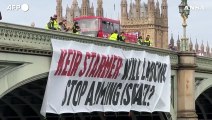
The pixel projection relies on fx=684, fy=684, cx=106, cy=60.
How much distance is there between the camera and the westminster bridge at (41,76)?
21.8 meters

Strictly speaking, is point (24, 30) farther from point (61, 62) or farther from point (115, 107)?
point (115, 107)

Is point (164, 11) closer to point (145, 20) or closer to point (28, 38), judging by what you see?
point (145, 20)

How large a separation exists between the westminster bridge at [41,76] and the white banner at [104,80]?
1.28 feet

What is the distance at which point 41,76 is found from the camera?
2355cm

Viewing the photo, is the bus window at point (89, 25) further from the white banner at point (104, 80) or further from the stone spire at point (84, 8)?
the stone spire at point (84, 8)

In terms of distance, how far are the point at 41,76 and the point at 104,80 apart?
4.97 m

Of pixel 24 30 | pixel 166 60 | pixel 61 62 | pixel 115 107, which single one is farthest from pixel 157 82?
pixel 24 30

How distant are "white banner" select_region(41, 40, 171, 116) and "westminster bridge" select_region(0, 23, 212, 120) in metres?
0.39

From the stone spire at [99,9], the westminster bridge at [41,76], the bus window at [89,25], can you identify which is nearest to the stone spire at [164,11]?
the stone spire at [99,9]

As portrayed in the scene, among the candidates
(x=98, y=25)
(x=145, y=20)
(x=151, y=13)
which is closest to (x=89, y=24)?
(x=98, y=25)

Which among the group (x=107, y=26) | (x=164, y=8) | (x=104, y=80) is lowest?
(x=104, y=80)

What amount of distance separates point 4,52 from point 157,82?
42.8 feet

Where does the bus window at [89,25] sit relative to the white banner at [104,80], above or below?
above

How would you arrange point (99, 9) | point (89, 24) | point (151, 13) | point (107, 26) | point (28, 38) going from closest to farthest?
point (28, 38), point (89, 24), point (107, 26), point (99, 9), point (151, 13)
